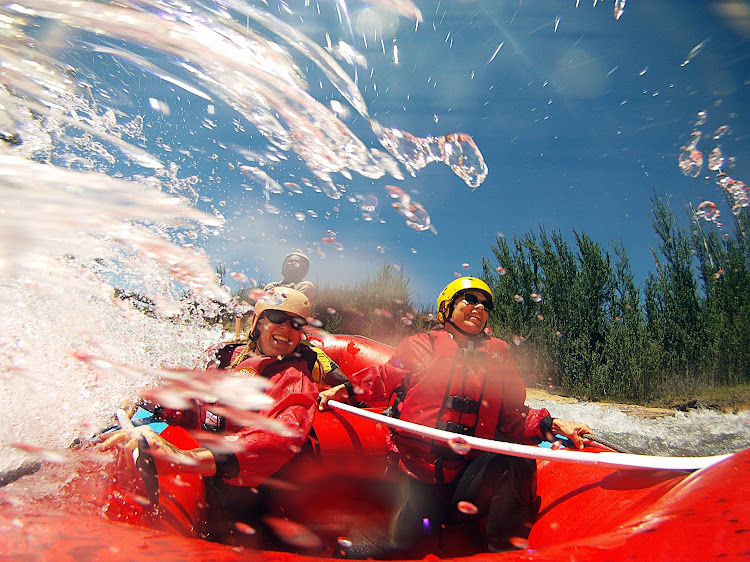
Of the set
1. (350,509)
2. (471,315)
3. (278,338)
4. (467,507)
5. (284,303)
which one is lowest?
(350,509)

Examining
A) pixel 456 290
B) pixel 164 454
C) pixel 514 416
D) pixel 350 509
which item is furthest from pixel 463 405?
pixel 164 454

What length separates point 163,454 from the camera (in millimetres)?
1068

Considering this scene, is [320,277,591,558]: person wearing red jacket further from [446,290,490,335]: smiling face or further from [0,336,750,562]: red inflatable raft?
[0,336,750,562]: red inflatable raft

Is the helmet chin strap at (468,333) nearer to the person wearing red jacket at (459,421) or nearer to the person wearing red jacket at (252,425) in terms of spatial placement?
the person wearing red jacket at (459,421)

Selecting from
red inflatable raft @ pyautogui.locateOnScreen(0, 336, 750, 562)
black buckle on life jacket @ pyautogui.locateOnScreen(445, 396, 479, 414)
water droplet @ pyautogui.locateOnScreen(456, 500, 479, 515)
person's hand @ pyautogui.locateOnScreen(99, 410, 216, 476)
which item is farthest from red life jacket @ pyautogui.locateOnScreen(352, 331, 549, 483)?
person's hand @ pyautogui.locateOnScreen(99, 410, 216, 476)

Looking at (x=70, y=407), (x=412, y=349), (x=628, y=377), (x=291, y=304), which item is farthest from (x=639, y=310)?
(x=70, y=407)

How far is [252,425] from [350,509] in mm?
1119

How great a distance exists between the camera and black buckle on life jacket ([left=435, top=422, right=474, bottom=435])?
195 centimetres

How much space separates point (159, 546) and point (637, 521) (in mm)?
985

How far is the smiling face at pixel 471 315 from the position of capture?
A: 2232 millimetres

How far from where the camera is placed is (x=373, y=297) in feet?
39.9

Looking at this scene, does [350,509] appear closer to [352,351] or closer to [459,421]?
[459,421]

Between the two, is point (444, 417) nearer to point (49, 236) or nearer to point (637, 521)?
point (637, 521)

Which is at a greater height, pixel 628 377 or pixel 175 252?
pixel 628 377
